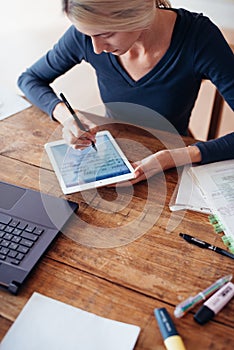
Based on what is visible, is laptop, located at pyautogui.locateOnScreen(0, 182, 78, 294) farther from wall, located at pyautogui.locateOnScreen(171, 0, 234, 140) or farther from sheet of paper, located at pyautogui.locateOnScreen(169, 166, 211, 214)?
wall, located at pyautogui.locateOnScreen(171, 0, 234, 140)

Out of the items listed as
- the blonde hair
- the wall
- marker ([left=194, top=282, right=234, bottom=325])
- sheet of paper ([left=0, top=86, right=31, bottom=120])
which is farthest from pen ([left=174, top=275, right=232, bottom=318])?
the wall

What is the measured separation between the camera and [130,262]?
0.81 m

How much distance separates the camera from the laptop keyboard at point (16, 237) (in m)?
0.81

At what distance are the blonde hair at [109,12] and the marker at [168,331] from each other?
670 mm

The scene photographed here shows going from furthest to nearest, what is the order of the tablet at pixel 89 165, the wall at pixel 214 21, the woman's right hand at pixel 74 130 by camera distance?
the wall at pixel 214 21 → the woman's right hand at pixel 74 130 → the tablet at pixel 89 165

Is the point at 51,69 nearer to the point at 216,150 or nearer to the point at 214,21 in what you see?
the point at 216,150

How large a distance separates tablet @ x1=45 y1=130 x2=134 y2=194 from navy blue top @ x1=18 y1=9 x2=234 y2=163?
0.65 ft

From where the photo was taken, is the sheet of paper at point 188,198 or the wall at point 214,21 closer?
the sheet of paper at point 188,198

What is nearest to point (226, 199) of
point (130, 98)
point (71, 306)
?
point (71, 306)

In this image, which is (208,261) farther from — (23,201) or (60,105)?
(60,105)

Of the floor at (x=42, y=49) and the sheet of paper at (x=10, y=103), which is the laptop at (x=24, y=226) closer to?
the sheet of paper at (x=10, y=103)

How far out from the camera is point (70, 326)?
27.6 inches

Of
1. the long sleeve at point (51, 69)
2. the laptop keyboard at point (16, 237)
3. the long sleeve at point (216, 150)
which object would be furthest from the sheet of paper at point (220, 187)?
the long sleeve at point (51, 69)

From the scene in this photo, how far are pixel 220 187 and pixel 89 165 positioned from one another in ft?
1.08
